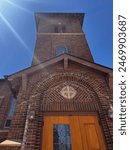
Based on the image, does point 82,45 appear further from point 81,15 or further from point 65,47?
point 81,15

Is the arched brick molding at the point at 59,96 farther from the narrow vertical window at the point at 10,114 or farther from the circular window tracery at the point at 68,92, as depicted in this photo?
the narrow vertical window at the point at 10,114

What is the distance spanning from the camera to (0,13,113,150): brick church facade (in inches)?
267

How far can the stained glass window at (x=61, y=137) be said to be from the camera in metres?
6.73

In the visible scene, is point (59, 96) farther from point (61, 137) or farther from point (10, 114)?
point (10, 114)

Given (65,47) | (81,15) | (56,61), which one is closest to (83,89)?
(56,61)

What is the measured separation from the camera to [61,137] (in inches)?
275

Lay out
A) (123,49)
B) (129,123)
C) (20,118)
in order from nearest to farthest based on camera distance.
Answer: (129,123)
(123,49)
(20,118)

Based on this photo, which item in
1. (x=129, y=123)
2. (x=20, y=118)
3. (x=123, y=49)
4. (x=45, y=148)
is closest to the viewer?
(x=129, y=123)

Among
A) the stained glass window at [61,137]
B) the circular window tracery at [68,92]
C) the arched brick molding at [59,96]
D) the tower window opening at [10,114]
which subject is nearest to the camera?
the stained glass window at [61,137]

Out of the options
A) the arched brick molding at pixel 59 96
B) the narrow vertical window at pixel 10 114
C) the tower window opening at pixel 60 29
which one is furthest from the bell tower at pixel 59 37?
the arched brick molding at pixel 59 96

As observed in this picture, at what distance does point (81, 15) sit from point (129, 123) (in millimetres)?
15293

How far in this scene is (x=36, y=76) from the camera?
8.98m

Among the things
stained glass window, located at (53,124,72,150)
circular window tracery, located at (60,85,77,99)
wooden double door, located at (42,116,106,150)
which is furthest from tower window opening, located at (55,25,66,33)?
stained glass window, located at (53,124,72,150)

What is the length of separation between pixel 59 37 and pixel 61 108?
8976 mm
